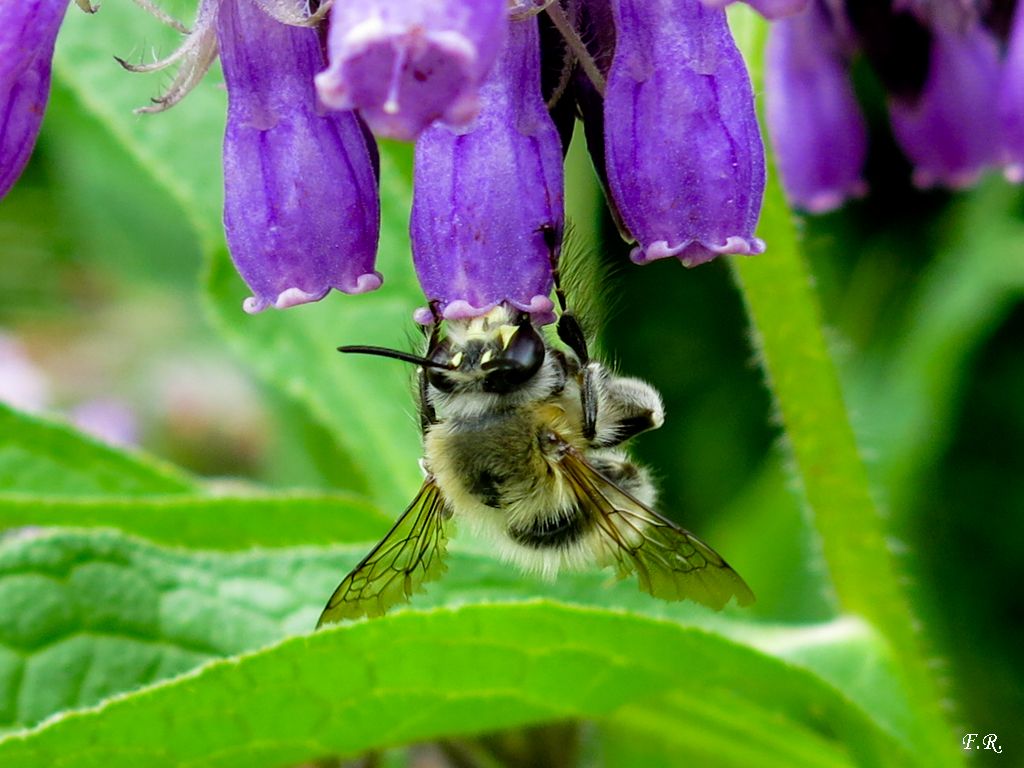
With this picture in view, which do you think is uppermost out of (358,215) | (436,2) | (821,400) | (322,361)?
(436,2)

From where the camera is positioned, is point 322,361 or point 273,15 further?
point 322,361

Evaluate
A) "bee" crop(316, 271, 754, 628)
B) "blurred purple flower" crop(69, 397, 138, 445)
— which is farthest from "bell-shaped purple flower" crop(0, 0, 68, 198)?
"blurred purple flower" crop(69, 397, 138, 445)

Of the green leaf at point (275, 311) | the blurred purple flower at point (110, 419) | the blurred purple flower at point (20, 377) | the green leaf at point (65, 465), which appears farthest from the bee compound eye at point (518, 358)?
the blurred purple flower at point (20, 377)

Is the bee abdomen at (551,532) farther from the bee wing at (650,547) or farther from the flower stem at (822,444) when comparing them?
the flower stem at (822,444)

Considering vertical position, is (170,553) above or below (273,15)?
below

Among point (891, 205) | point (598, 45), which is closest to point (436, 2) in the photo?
point (598, 45)

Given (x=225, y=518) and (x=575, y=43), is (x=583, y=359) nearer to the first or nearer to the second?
(x=575, y=43)

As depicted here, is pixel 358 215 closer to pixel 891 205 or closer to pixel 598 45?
pixel 598 45
